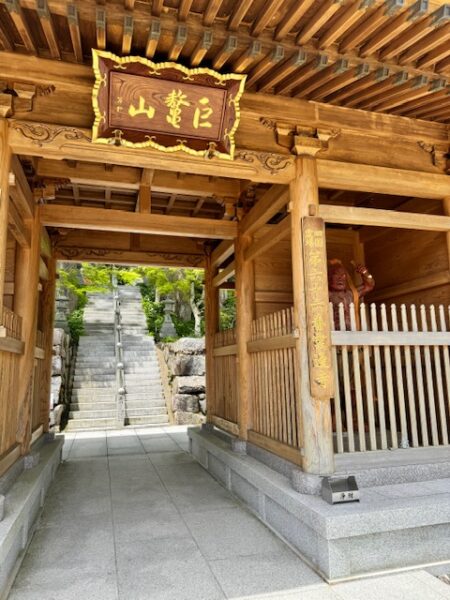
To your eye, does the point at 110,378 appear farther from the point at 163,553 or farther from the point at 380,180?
the point at 380,180

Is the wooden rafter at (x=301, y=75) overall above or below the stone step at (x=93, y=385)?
above

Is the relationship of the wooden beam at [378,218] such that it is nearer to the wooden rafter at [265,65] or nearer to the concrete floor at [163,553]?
the wooden rafter at [265,65]

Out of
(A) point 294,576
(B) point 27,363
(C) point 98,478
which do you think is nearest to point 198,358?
(C) point 98,478

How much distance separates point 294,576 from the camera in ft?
9.82

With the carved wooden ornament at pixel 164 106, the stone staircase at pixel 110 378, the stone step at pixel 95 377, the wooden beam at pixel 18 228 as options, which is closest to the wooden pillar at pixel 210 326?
the wooden beam at pixel 18 228

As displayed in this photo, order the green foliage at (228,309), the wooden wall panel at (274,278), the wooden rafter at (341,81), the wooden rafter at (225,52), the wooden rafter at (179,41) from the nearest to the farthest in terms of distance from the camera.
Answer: the wooden rafter at (179,41), the wooden rafter at (225,52), the wooden rafter at (341,81), the wooden wall panel at (274,278), the green foliage at (228,309)

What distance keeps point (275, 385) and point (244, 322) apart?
122 centimetres

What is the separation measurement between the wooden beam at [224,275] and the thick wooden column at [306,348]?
2.47 meters

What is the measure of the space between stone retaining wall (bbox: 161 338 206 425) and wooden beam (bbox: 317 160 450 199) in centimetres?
817

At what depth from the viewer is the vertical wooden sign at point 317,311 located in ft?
12.3

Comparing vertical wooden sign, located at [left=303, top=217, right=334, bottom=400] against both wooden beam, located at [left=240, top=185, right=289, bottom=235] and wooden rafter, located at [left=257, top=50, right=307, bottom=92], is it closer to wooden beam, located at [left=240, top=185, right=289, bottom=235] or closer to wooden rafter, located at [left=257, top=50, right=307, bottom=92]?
wooden beam, located at [left=240, top=185, right=289, bottom=235]

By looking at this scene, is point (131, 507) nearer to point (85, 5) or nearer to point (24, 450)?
point (24, 450)

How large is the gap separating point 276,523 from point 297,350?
160 cm

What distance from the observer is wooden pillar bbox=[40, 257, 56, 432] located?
6.43m
